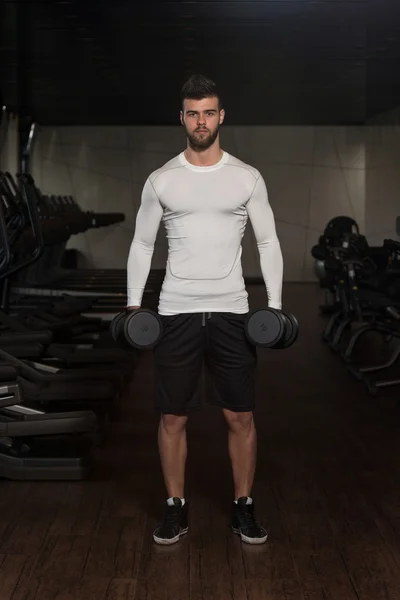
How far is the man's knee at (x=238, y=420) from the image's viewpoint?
283 centimetres

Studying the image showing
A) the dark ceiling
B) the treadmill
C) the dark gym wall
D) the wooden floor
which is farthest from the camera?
the dark gym wall

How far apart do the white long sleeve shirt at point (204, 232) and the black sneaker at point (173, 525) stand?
0.64 metres

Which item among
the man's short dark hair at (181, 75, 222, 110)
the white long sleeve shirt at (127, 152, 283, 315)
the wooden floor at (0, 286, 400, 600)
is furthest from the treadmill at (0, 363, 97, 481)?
the man's short dark hair at (181, 75, 222, 110)

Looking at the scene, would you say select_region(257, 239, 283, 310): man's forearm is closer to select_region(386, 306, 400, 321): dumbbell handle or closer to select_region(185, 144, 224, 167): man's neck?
select_region(185, 144, 224, 167): man's neck

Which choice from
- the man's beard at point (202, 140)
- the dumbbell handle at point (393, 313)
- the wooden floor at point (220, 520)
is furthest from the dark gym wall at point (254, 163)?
the man's beard at point (202, 140)

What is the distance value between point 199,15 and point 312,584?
162 inches

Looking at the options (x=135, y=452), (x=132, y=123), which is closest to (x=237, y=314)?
(x=135, y=452)

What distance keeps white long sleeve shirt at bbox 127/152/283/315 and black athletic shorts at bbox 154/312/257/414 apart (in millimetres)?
41

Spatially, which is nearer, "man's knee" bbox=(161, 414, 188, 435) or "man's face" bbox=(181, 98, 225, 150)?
"man's face" bbox=(181, 98, 225, 150)

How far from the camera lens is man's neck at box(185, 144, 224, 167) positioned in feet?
8.72

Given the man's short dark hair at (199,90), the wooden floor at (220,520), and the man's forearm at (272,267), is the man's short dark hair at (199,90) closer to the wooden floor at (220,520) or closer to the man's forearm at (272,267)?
the man's forearm at (272,267)

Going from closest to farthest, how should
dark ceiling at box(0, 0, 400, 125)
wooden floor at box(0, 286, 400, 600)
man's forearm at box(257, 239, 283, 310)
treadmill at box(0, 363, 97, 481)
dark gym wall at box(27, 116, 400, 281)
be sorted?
wooden floor at box(0, 286, 400, 600)
man's forearm at box(257, 239, 283, 310)
treadmill at box(0, 363, 97, 481)
dark ceiling at box(0, 0, 400, 125)
dark gym wall at box(27, 116, 400, 281)

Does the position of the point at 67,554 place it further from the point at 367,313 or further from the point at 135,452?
the point at 367,313

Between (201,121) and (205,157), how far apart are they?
0.35 ft
